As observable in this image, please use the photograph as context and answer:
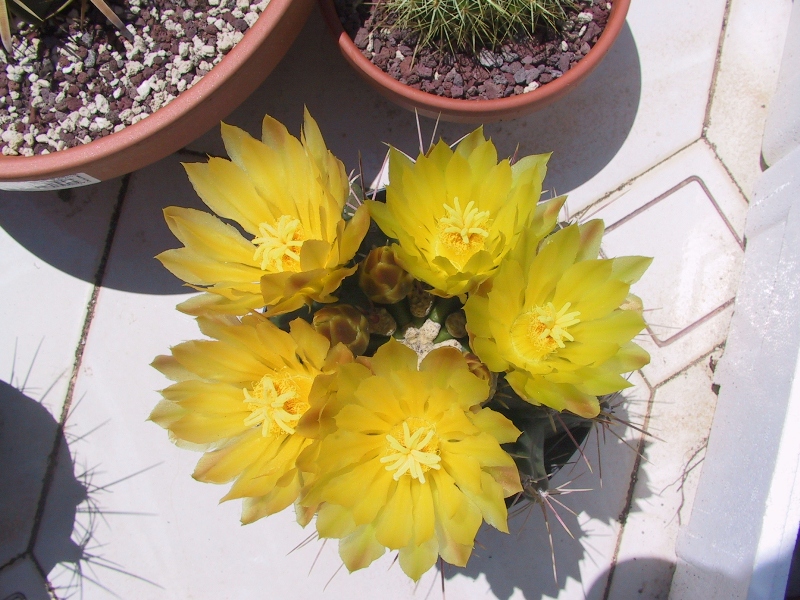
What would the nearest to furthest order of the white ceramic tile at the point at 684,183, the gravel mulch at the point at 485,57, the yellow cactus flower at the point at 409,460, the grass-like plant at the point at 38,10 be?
the yellow cactus flower at the point at 409,460
the grass-like plant at the point at 38,10
the gravel mulch at the point at 485,57
the white ceramic tile at the point at 684,183

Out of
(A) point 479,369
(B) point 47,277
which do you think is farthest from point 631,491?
(B) point 47,277

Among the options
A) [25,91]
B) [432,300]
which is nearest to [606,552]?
[432,300]

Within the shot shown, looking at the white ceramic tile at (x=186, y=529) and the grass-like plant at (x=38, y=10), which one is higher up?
the grass-like plant at (x=38, y=10)

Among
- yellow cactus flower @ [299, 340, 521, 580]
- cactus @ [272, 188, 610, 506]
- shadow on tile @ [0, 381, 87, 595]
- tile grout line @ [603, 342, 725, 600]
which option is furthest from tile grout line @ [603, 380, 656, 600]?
shadow on tile @ [0, 381, 87, 595]

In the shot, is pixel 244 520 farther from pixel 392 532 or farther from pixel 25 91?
pixel 25 91

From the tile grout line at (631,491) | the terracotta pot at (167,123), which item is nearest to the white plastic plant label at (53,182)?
the terracotta pot at (167,123)

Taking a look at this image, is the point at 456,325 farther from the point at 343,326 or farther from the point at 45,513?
the point at 45,513

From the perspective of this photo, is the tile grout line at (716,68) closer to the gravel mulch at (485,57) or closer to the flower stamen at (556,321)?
the gravel mulch at (485,57)
